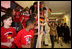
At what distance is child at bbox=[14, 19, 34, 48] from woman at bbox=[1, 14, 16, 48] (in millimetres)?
62

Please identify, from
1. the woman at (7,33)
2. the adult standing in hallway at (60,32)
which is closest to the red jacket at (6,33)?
the woman at (7,33)

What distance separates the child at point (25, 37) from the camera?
75 centimetres

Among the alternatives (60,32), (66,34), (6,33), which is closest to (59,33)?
(60,32)

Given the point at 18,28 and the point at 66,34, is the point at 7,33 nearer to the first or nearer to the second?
the point at 18,28

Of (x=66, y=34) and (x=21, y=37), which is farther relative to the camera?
(x=66, y=34)

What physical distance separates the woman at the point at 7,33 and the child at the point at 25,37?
6cm

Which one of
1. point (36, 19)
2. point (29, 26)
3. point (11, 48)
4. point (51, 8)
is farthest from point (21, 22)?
point (51, 8)

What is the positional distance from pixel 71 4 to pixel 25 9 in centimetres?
81

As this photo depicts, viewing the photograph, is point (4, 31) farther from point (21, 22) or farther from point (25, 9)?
point (25, 9)

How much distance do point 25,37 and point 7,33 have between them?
0.23m

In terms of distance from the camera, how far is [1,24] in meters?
0.72

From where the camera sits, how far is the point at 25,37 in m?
0.77

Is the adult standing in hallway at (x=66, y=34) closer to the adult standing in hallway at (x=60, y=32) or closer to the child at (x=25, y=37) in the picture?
the adult standing in hallway at (x=60, y=32)

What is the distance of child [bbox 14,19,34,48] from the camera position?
752 mm
